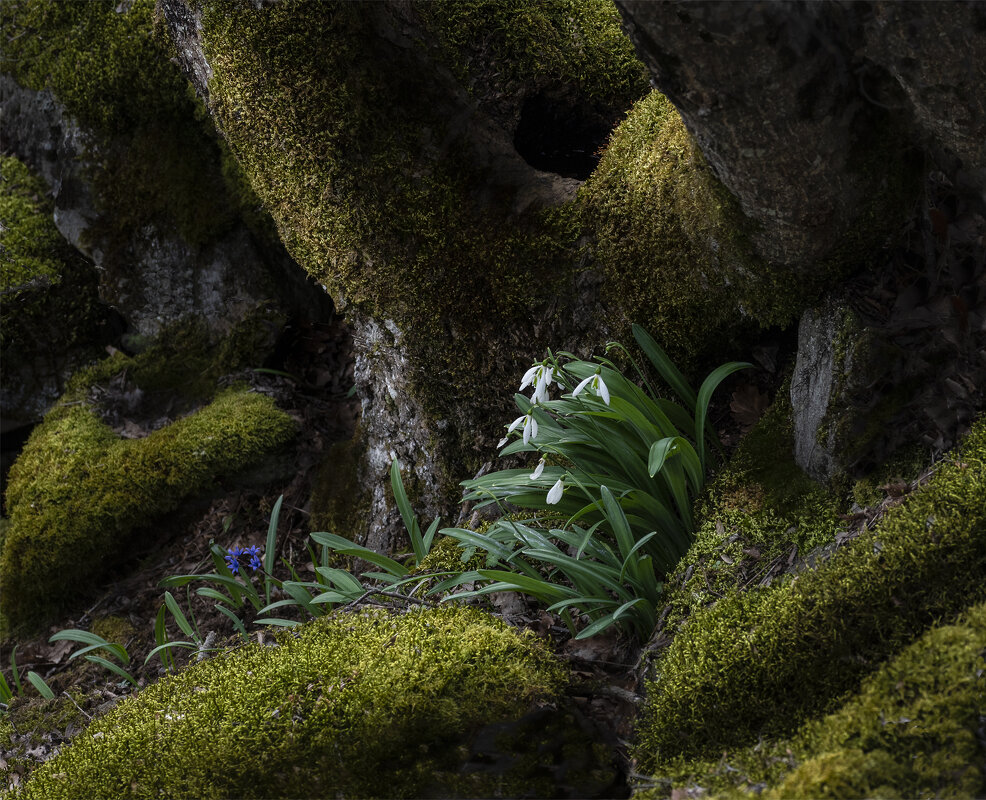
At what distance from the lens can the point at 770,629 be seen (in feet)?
6.35

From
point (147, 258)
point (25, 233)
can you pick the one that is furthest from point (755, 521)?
point (25, 233)

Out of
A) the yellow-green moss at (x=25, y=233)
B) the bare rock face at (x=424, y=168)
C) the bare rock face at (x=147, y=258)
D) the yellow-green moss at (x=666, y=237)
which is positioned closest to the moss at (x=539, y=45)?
the bare rock face at (x=424, y=168)

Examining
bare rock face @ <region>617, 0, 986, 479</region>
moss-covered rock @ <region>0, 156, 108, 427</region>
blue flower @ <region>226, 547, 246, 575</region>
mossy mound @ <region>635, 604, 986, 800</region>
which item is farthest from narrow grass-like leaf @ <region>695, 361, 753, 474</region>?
moss-covered rock @ <region>0, 156, 108, 427</region>

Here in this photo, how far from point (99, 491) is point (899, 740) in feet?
13.1

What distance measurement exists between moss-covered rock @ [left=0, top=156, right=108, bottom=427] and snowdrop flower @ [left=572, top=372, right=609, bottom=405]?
392 cm

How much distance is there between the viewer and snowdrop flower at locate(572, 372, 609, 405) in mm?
2219

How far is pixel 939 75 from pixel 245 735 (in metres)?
2.47

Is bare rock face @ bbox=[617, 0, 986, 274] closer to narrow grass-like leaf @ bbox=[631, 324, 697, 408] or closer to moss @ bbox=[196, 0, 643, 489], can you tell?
narrow grass-like leaf @ bbox=[631, 324, 697, 408]

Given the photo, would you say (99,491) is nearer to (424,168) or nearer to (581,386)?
(424,168)

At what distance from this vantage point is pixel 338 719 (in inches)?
83.7

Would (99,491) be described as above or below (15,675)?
above

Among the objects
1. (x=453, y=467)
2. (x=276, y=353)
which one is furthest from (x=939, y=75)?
(x=276, y=353)

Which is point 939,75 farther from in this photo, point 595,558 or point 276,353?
point 276,353

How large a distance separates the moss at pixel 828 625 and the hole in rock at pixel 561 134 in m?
2.09
